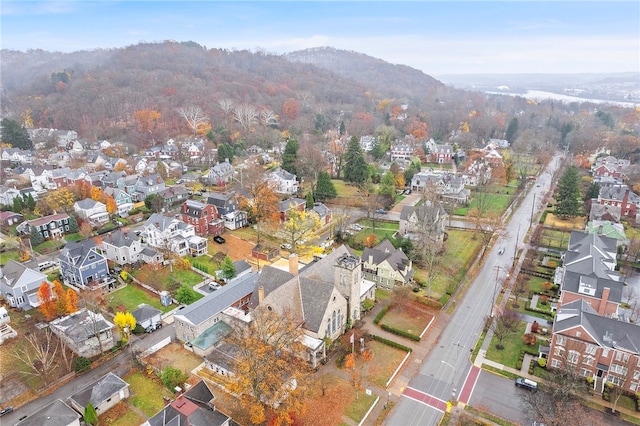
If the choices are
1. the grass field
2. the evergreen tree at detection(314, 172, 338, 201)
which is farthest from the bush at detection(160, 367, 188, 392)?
the evergreen tree at detection(314, 172, 338, 201)

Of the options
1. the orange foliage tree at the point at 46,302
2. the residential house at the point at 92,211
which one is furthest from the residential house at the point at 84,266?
the residential house at the point at 92,211

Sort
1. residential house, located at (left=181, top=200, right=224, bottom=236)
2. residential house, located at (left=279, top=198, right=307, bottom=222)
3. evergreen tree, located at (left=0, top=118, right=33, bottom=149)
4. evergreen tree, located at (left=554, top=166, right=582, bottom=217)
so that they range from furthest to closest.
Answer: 1. evergreen tree, located at (left=0, top=118, right=33, bottom=149)
2. residential house, located at (left=279, top=198, right=307, bottom=222)
3. evergreen tree, located at (left=554, top=166, right=582, bottom=217)
4. residential house, located at (left=181, top=200, right=224, bottom=236)

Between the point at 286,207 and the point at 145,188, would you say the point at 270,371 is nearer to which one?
the point at 286,207

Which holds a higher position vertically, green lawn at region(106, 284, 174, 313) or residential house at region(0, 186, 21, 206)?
residential house at region(0, 186, 21, 206)

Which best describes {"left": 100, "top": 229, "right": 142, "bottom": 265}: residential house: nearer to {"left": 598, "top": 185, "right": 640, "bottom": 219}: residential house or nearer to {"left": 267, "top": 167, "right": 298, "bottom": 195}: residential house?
{"left": 267, "top": 167, "right": 298, "bottom": 195}: residential house

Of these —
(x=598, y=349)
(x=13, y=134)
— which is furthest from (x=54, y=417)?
(x=13, y=134)

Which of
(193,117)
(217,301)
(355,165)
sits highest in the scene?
(193,117)
